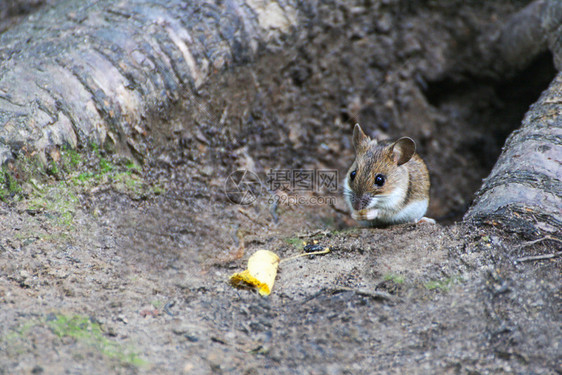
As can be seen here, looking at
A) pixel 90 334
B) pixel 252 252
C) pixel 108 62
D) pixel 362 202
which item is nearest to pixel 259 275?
pixel 252 252

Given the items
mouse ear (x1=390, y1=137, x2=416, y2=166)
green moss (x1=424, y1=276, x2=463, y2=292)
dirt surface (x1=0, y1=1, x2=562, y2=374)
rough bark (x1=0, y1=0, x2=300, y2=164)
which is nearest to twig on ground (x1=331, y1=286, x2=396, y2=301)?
dirt surface (x1=0, y1=1, x2=562, y2=374)

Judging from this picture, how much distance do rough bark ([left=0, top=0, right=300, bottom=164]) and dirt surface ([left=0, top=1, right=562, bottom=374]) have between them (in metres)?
0.19

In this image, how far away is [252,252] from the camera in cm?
400

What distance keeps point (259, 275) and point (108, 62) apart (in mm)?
2254

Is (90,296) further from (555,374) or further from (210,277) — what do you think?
(555,374)

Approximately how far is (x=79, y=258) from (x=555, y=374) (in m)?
2.91

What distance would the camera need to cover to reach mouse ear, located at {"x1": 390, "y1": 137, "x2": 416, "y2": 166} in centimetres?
415

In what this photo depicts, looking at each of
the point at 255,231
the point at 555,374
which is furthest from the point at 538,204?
the point at 255,231

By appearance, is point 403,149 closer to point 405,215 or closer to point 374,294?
point 405,215

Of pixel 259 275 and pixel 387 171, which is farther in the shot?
pixel 387 171

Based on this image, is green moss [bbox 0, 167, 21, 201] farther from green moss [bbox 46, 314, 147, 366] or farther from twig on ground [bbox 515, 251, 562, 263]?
twig on ground [bbox 515, 251, 562, 263]

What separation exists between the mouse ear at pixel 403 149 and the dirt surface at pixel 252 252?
25.4 inches

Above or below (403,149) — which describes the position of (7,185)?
above

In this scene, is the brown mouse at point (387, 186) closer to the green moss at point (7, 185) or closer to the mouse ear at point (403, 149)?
the mouse ear at point (403, 149)
